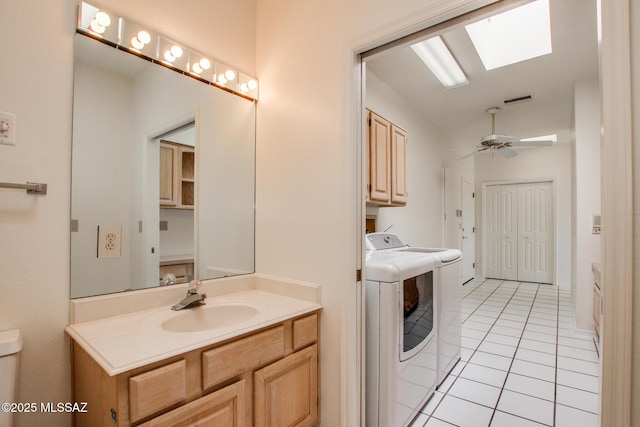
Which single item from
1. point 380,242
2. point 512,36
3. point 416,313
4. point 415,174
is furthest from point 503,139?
Answer: point 416,313

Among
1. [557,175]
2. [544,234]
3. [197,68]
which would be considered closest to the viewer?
[197,68]

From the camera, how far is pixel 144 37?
141 centimetres

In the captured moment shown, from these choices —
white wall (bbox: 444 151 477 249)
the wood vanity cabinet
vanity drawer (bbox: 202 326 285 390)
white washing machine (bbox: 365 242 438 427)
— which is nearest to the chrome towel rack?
the wood vanity cabinet

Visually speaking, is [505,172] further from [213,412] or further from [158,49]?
[213,412]

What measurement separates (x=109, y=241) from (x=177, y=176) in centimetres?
46

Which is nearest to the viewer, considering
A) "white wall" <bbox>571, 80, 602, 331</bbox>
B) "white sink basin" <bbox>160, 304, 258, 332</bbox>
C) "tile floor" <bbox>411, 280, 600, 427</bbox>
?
"white sink basin" <bbox>160, 304, 258, 332</bbox>

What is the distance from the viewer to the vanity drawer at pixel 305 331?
1.38 metres

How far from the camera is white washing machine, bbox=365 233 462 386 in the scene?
210 centimetres

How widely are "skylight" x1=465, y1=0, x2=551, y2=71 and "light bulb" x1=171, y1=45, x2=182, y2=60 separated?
6.67ft

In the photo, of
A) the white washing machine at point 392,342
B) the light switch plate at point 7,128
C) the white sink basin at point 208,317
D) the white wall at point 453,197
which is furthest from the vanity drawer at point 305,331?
the white wall at point 453,197

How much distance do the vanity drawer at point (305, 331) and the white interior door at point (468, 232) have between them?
4.74 meters

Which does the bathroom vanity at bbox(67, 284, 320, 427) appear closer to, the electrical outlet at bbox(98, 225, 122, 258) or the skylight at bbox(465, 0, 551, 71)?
the electrical outlet at bbox(98, 225, 122, 258)

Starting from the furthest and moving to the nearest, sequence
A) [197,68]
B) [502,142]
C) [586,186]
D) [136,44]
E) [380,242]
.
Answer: [502,142], [586,186], [380,242], [197,68], [136,44]

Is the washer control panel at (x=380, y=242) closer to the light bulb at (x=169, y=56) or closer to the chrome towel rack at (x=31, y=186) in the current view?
the light bulb at (x=169, y=56)
